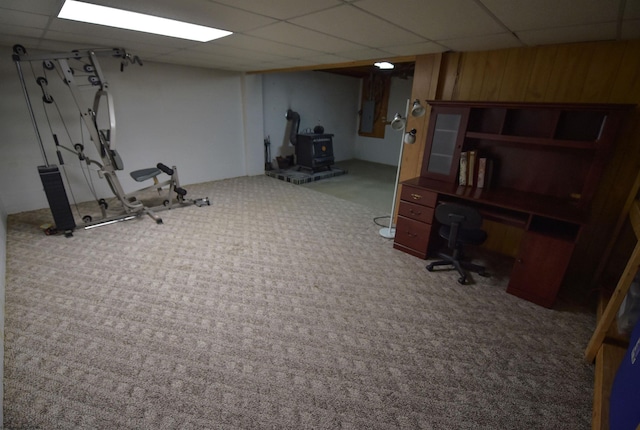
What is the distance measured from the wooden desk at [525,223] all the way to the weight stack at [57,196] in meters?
3.73

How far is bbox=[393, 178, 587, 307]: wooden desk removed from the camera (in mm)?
2246

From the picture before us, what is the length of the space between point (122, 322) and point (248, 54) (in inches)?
127

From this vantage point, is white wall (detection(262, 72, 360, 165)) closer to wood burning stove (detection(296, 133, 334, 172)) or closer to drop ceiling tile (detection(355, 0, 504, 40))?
wood burning stove (detection(296, 133, 334, 172))

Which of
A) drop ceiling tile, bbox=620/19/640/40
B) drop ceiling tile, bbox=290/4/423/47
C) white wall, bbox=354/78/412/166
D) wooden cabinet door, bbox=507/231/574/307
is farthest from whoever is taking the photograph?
white wall, bbox=354/78/412/166

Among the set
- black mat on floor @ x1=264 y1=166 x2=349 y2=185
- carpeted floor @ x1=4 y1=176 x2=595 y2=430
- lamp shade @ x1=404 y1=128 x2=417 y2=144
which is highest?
lamp shade @ x1=404 y1=128 x2=417 y2=144

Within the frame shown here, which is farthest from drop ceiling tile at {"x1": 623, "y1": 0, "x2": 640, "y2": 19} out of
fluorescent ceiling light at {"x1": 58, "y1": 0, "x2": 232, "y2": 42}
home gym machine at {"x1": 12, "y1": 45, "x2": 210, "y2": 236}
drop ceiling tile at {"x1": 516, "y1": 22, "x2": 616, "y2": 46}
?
home gym machine at {"x1": 12, "y1": 45, "x2": 210, "y2": 236}

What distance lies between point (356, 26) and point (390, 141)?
5.93m

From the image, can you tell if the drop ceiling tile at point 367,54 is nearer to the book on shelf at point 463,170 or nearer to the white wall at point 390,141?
the book on shelf at point 463,170

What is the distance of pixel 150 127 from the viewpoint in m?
4.59

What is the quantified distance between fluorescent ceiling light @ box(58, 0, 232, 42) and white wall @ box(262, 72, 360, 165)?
3.69 m

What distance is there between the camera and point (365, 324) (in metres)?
2.08

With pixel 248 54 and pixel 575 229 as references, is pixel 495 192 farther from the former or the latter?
pixel 248 54

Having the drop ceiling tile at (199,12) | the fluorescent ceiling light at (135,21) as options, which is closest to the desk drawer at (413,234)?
the drop ceiling tile at (199,12)

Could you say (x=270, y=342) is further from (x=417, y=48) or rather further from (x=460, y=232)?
(x=417, y=48)
